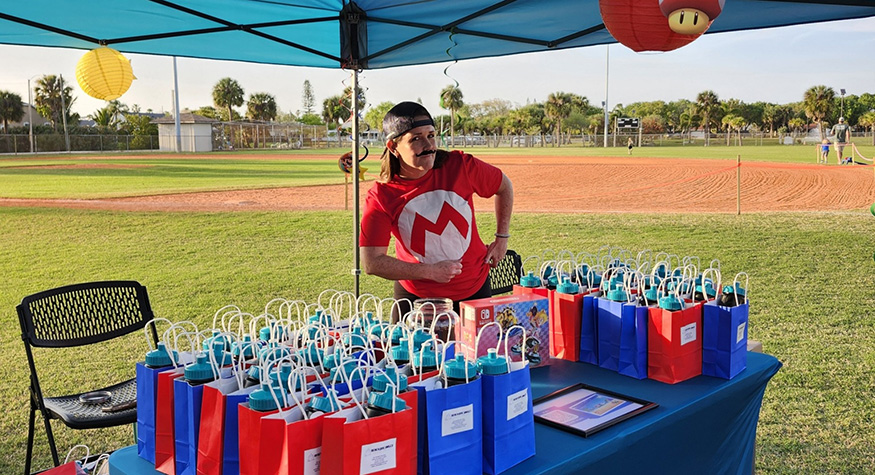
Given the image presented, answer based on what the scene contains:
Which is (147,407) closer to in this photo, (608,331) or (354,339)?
(354,339)

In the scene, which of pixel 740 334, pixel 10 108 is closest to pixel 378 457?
pixel 740 334

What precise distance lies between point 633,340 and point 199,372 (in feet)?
4.44

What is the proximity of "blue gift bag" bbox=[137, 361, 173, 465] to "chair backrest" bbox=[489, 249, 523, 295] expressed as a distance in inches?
97.9

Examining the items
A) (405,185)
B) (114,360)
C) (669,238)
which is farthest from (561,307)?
(669,238)

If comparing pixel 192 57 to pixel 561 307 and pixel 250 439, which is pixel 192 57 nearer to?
pixel 561 307

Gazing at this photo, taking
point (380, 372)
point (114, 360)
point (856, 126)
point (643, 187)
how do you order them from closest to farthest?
point (380, 372)
point (114, 360)
point (643, 187)
point (856, 126)

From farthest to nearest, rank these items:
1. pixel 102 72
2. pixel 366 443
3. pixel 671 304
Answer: pixel 102 72, pixel 671 304, pixel 366 443

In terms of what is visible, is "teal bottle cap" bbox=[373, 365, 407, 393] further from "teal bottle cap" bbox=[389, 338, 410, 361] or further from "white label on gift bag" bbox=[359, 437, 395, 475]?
"teal bottle cap" bbox=[389, 338, 410, 361]

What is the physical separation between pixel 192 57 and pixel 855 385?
4.84 metres

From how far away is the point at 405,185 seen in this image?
270 cm

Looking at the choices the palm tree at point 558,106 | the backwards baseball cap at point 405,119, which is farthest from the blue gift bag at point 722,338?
the palm tree at point 558,106

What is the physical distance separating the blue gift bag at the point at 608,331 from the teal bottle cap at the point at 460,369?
87 cm

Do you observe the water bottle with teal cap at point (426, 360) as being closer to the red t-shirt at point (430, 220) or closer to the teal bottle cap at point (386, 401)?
the teal bottle cap at point (386, 401)

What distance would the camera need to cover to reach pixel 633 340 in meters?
2.19
